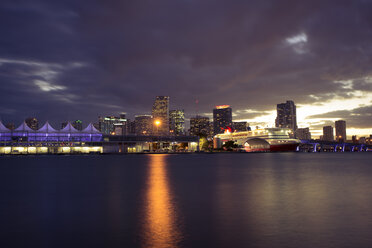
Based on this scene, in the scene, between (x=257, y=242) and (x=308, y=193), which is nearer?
(x=257, y=242)

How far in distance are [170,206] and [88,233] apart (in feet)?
24.4

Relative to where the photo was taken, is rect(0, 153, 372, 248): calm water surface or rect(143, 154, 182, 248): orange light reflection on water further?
rect(0, 153, 372, 248): calm water surface

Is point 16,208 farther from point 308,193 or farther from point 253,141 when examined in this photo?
point 253,141

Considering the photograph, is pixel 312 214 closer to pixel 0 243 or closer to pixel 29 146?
pixel 0 243

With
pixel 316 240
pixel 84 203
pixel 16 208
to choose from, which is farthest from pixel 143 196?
pixel 316 240

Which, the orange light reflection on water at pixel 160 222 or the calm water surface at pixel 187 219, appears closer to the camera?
the orange light reflection on water at pixel 160 222

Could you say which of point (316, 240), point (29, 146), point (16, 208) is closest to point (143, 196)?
point (16, 208)

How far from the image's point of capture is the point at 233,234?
45.0 feet

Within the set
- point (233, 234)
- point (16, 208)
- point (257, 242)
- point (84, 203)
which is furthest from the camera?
point (84, 203)

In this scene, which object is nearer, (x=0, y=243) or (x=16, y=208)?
(x=0, y=243)

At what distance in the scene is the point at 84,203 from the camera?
22.1 metres

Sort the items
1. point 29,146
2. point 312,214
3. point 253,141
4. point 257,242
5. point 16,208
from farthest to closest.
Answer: point 253,141, point 29,146, point 16,208, point 312,214, point 257,242

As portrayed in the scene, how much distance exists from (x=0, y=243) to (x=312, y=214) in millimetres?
14659

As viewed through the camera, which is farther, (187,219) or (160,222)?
(187,219)
